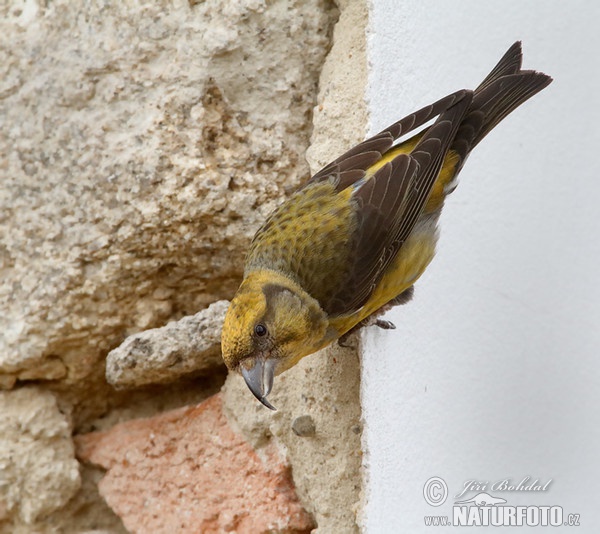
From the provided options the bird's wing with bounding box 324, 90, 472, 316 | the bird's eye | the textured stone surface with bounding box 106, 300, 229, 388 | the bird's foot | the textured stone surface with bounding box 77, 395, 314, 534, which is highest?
the bird's wing with bounding box 324, 90, 472, 316

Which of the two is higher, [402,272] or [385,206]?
[385,206]

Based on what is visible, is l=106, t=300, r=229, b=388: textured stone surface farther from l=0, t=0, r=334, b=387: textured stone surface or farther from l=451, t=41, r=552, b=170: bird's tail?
l=451, t=41, r=552, b=170: bird's tail

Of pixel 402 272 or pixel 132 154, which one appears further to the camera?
pixel 402 272

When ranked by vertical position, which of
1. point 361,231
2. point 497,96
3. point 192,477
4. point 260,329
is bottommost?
point 192,477

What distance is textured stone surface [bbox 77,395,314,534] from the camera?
171 cm

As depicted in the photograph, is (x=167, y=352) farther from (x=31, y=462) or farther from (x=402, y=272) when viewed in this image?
(x=402, y=272)

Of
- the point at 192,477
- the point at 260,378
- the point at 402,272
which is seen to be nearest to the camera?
the point at 260,378

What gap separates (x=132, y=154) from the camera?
180cm

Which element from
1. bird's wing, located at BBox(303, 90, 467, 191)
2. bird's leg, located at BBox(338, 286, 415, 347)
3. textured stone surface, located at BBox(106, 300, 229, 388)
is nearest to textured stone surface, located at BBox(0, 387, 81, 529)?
textured stone surface, located at BBox(106, 300, 229, 388)

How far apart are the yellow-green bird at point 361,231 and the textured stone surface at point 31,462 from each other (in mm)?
449

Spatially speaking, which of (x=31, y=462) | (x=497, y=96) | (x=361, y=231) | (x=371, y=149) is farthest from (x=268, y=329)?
(x=497, y=96)

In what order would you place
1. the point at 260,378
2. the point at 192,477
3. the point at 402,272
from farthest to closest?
1. the point at 402,272
2. the point at 192,477
3. the point at 260,378

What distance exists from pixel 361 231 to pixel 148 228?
452 mm

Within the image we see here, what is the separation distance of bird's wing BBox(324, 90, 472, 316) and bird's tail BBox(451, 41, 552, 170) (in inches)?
1.9
